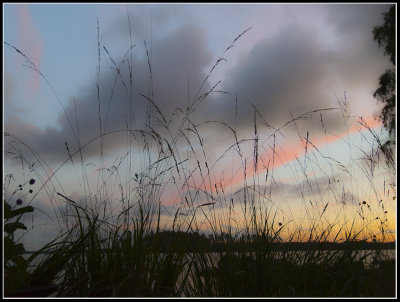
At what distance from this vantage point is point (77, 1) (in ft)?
8.28

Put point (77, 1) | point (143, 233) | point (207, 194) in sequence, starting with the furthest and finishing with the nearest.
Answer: point (207, 194), point (77, 1), point (143, 233)

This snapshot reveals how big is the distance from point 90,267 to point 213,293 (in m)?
0.70

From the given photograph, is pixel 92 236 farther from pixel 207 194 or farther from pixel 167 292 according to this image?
pixel 207 194

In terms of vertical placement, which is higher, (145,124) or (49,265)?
(145,124)

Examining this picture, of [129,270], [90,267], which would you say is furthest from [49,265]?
[129,270]

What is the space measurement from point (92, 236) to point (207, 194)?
83 centimetres

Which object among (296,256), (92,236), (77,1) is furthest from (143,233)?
(77,1)

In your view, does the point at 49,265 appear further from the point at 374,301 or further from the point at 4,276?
the point at 374,301

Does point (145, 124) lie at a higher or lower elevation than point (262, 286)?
higher

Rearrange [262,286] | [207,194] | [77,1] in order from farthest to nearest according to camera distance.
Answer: [207,194]
[77,1]
[262,286]

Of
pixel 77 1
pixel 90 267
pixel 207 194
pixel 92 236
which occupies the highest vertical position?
pixel 77 1

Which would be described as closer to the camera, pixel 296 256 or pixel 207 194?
pixel 296 256

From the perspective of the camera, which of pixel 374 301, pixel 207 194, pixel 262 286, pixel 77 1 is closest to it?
pixel 374 301

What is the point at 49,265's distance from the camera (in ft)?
7.26
